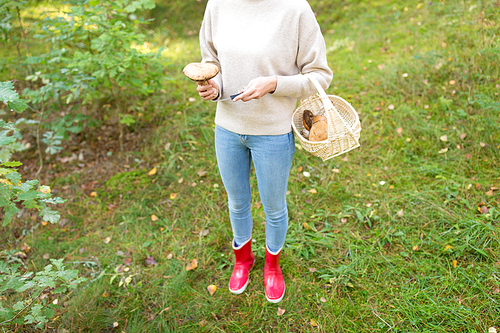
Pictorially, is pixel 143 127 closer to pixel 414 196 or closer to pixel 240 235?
pixel 240 235

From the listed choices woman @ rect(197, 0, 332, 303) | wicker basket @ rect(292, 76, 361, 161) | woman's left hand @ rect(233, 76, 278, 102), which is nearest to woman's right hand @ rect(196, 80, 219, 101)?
woman @ rect(197, 0, 332, 303)

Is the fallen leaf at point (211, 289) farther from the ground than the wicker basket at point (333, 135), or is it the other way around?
the wicker basket at point (333, 135)

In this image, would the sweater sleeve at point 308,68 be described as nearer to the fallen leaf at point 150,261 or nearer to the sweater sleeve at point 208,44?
the sweater sleeve at point 208,44

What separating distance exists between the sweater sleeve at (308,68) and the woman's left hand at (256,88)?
5 cm

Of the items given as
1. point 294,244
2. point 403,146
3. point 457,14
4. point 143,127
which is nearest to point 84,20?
point 143,127

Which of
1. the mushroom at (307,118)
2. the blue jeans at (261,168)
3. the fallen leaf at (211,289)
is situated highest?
the mushroom at (307,118)

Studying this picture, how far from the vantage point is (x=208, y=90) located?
1.49 m

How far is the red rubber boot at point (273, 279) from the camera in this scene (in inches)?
Answer: 83.5

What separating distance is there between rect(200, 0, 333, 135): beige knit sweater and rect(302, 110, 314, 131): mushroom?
0.15m

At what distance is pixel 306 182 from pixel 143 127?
199 centimetres

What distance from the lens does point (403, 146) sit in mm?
3115

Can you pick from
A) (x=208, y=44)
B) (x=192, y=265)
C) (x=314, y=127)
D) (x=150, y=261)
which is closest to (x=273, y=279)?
(x=192, y=265)

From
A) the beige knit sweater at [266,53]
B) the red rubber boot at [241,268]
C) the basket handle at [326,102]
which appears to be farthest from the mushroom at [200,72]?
the red rubber boot at [241,268]

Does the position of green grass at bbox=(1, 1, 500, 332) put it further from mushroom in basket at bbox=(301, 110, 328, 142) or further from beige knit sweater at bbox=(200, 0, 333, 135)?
beige knit sweater at bbox=(200, 0, 333, 135)
